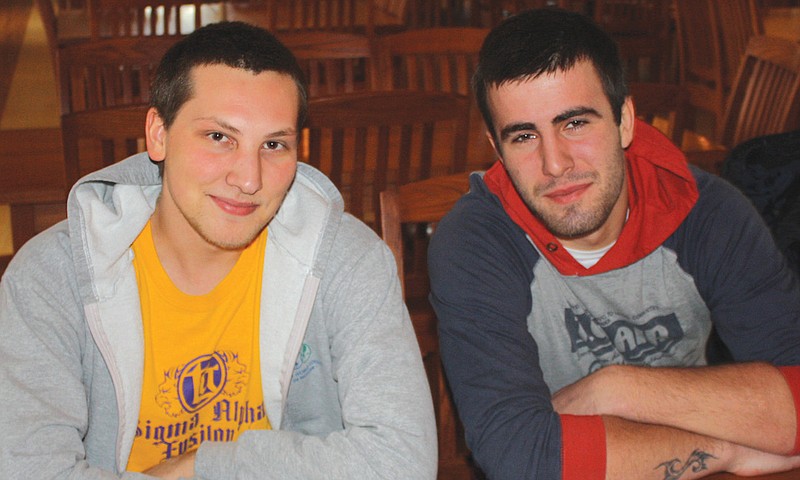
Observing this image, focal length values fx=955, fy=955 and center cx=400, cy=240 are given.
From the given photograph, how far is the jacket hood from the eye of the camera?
181cm

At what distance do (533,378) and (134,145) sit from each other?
113 centimetres

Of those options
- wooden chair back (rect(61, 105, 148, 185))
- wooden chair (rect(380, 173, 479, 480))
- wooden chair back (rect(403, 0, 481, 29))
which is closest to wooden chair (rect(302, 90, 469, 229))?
wooden chair (rect(380, 173, 479, 480))

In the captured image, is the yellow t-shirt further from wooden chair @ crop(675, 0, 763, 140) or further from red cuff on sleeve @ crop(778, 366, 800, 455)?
wooden chair @ crop(675, 0, 763, 140)

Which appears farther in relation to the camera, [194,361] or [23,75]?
[23,75]

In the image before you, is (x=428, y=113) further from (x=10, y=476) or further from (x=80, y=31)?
(x=80, y=31)

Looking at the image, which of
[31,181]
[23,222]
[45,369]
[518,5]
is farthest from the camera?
[518,5]

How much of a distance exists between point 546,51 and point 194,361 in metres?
0.85

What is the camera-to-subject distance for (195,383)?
1.67 metres

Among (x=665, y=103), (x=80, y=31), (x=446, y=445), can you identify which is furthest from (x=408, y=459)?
(x=80, y=31)

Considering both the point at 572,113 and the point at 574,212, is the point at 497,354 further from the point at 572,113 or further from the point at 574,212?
the point at 572,113

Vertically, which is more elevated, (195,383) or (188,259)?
(188,259)

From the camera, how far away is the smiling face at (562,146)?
1.76m

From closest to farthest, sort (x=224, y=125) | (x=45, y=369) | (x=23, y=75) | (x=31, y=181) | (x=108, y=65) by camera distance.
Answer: (x=45, y=369)
(x=224, y=125)
(x=31, y=181)
(x=108, y=65)
(x=23, y=75)

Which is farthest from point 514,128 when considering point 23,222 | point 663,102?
point 23,222
